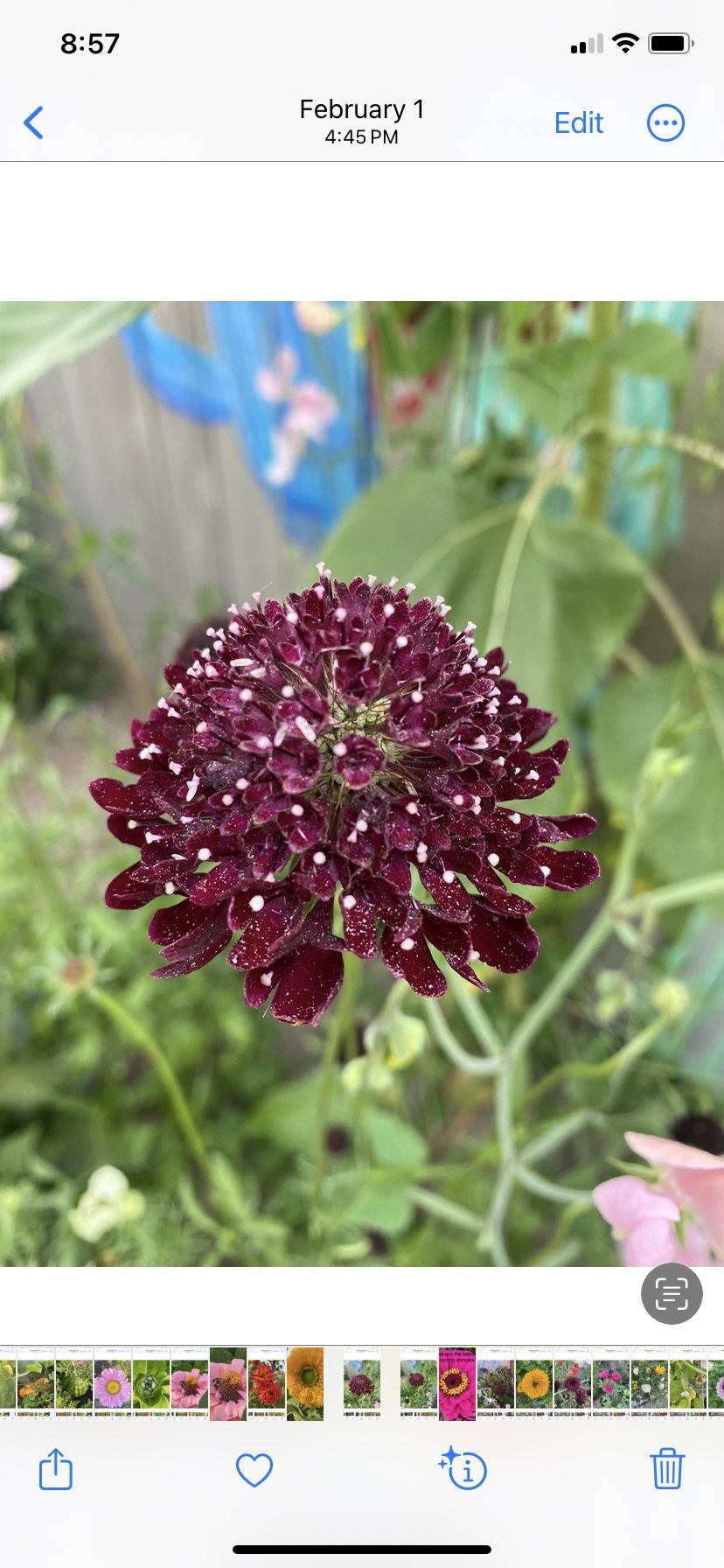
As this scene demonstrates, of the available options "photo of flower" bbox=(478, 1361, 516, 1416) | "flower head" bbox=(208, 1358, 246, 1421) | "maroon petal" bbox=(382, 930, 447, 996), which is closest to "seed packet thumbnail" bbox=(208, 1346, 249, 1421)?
"flower head" bbox=(208, 1358, 246, 1421)

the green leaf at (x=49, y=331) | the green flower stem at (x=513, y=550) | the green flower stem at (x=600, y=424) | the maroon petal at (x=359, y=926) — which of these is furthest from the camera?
the green flower stem at (x=600, y=424)

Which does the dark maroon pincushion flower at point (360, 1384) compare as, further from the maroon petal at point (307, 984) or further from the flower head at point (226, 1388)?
the maroon petal at point (307, 984)

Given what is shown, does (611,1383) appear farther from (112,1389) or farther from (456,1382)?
(112,1389)

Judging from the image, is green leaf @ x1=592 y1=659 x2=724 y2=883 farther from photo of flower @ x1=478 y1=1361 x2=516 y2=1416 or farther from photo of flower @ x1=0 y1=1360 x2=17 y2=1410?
photo of flower @ x1=0 y1=1360 x2=17 y2=1410

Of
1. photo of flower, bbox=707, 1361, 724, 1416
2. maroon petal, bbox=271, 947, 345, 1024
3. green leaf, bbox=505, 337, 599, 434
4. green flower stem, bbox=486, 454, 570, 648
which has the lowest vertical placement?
photo of flower, bbox=707, 1361, 724, 1416

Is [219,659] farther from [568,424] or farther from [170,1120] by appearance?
[170,1120]

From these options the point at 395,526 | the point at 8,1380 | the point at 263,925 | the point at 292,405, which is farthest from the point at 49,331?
the point at 292,405
